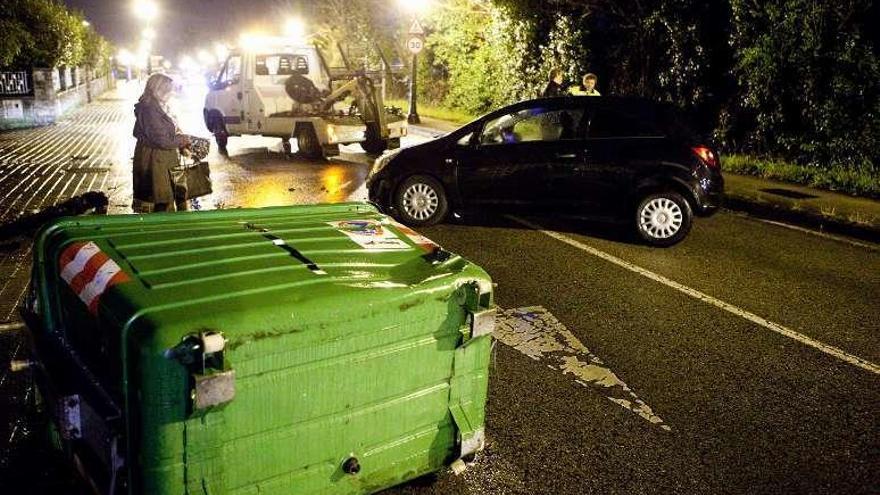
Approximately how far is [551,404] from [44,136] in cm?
1864

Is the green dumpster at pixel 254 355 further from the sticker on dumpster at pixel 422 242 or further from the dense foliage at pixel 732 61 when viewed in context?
the dense foliage at pixel 732 61

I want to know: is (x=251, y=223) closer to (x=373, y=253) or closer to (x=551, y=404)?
(x=373, y=253)

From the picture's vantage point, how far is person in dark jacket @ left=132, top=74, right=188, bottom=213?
6.73 m

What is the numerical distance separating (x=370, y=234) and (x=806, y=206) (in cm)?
843

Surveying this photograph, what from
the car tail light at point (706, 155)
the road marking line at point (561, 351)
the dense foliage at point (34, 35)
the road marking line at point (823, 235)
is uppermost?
the dense foliage at point (34, 35)

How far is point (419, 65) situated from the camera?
3025 centimetres

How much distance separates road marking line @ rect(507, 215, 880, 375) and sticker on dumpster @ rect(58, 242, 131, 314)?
4726 millimetres

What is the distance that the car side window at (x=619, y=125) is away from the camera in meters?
8.16

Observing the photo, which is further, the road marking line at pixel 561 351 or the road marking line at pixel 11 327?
the road marking line at pixel 11 327

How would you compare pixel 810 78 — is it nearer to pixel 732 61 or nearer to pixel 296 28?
pixel 732 61

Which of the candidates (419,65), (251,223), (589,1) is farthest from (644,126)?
(419,65)

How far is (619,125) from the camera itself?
8.20 metres

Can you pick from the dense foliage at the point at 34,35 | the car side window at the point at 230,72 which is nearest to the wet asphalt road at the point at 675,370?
the car side window at the point at 230,72

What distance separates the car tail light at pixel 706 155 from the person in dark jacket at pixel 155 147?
5.60 m
